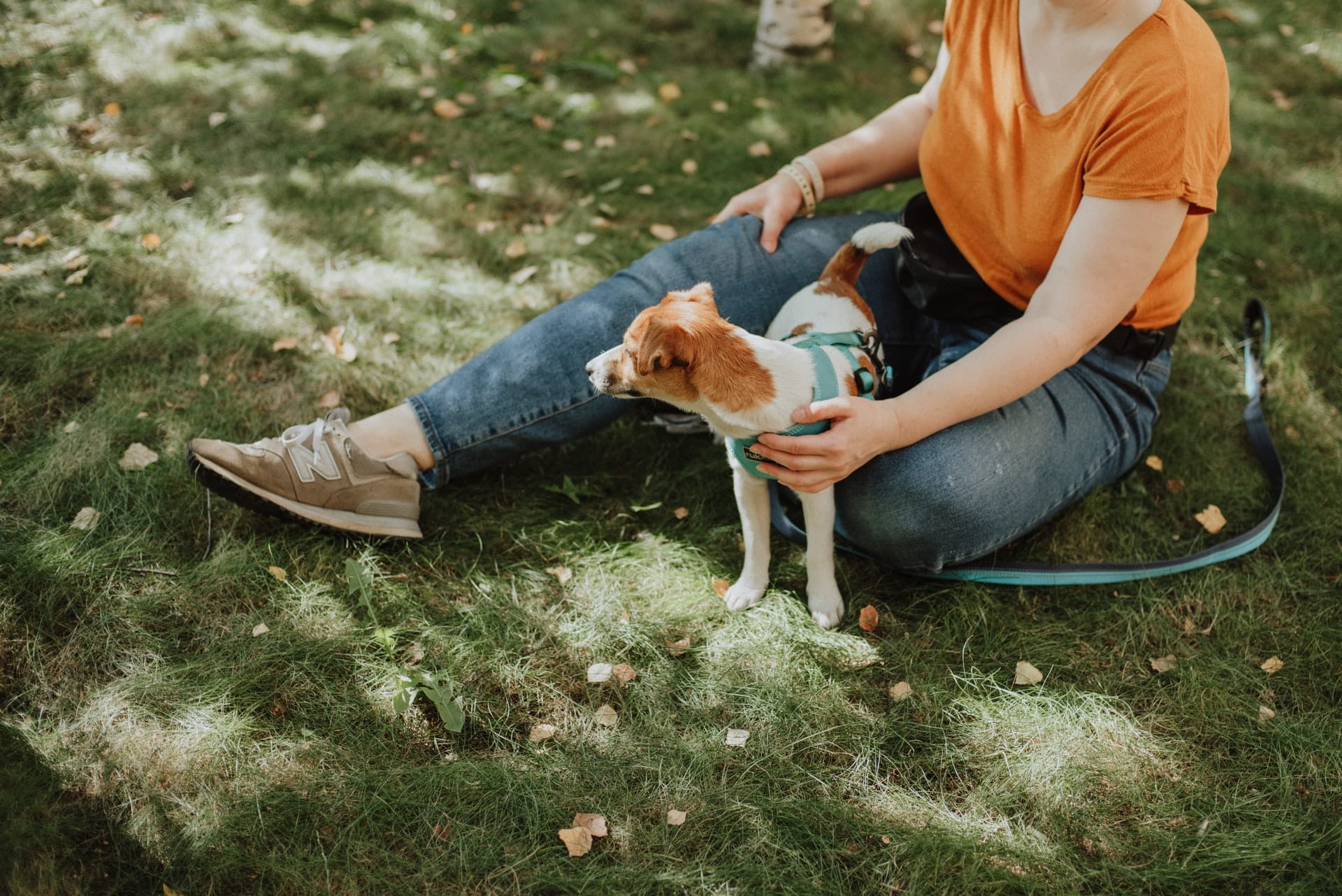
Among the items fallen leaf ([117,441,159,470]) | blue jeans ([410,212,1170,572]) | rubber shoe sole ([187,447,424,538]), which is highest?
blue jeans ([410,212,1170,572])

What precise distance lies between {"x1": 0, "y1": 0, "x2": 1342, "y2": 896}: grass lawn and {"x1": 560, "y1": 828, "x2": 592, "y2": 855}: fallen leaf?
1.3 inches

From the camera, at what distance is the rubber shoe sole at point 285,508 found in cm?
229

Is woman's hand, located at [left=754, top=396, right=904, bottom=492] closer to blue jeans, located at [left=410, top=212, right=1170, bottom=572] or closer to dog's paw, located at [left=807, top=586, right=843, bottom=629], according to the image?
blue jeans, located at [left=410, top=212, right=1170, bottom=572]

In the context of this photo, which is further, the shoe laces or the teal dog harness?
the shoe laces

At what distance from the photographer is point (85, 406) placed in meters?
2.94

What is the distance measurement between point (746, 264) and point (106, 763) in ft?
6.84

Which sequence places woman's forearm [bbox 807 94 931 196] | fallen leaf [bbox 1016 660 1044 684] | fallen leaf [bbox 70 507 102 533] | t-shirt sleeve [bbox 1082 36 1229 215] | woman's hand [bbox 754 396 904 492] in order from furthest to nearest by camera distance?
woman's forearm [bbox 807 94 931 196], fallen leaf [bbox 70 507 102 533], fallen leaf [bbox 1016 660 1044 684], woman's hand [bbox 754 396 904 492], t-shirt sleeve [bbox 1082 36 1229 215]

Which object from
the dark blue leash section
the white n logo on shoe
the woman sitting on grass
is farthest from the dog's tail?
the white n logo on shoe

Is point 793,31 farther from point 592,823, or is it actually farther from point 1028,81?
point 592,823

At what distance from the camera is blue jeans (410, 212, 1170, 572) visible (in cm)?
218

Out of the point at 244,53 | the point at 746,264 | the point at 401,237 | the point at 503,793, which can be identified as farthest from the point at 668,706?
the point at 244,53

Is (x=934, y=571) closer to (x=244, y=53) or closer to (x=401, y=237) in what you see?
(x=401, y=237)

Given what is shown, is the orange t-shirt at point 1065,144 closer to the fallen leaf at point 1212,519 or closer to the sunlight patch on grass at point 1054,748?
the fallen leaf at point 1212,519

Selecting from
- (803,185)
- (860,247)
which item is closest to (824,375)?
(860,247)
